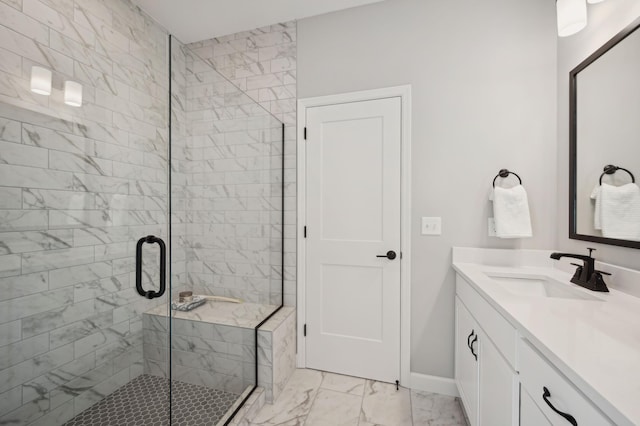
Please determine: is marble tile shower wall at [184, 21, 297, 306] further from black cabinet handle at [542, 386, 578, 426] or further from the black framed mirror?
the black framed mirror

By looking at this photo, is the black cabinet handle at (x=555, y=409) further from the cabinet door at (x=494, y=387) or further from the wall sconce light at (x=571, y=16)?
the wall sconce light at (x=571, y=16)

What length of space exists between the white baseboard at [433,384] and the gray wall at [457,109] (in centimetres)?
4

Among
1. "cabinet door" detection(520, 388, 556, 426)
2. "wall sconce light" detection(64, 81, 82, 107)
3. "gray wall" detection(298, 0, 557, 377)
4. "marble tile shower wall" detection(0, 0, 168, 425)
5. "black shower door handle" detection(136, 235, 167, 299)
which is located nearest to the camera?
"cabinet door" detection(520, 388, 556, 426)

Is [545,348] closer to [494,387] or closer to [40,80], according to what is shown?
[494,387]

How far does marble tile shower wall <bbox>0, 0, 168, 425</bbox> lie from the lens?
0.94 meters

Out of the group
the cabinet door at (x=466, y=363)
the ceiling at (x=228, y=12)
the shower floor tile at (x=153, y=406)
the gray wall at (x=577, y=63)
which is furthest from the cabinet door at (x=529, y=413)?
the ceiling at (x=228, y=12)

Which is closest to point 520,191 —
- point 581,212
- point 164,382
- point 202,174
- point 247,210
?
point 581,212

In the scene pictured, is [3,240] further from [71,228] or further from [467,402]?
[467,402]

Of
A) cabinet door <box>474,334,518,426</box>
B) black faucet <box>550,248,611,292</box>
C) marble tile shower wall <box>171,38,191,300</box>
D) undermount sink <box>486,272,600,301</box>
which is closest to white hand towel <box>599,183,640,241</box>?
black faucet <box>550,248,611,292</box>

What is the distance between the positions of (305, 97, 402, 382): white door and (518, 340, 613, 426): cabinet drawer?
1093 millimetres

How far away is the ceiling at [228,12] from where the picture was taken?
1.99 meters

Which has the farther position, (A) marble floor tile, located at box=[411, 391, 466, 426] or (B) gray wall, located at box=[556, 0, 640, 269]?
(A) marble floor tile, located at box=[411, 391, 466, 426]

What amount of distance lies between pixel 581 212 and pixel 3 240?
2557mm

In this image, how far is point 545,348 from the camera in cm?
72
